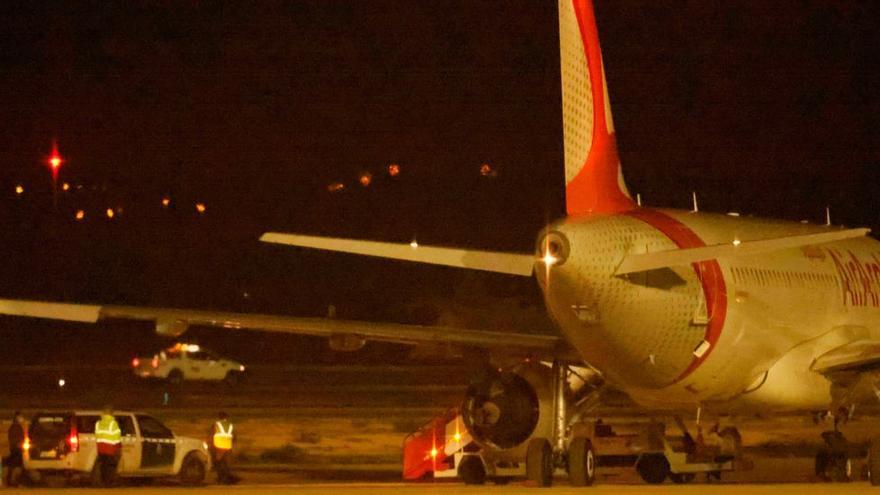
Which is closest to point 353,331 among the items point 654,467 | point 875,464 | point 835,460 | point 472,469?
point 472,469

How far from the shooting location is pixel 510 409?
80.2 ft

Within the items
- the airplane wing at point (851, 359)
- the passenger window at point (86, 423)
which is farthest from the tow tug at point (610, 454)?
the passenger window at point (86, 423)

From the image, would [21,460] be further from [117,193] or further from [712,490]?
[117,193]

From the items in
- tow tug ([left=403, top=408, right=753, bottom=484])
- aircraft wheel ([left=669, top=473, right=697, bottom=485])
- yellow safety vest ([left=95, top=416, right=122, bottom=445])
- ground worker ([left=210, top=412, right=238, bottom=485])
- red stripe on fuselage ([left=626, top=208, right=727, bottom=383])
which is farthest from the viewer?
ground worker ([left=210, top=412, right=238, bottom=485])

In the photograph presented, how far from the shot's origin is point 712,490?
62.3 feet

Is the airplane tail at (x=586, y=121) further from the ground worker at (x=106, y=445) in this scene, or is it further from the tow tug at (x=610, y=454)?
the ground worker at (x=106, y=445)

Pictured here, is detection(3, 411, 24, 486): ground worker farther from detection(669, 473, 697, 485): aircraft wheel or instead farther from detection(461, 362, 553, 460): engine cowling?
detection(669, 473, 697, 485): aircraft wheel

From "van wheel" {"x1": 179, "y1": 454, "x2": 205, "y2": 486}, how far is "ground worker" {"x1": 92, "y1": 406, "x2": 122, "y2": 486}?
1834 millimetres

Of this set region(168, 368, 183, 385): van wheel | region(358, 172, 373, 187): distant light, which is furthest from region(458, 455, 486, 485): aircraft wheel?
region(358, 172, 373, 187): distant light

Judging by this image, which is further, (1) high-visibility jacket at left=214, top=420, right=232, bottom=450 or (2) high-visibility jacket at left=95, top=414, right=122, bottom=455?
(1) high-visibility jacket at left=214, top=420, right=232, bottom=450

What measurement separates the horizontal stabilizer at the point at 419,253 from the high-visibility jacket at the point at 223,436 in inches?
304

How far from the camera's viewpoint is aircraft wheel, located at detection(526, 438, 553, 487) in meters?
22.5

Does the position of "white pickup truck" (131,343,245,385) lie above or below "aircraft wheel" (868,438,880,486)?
above

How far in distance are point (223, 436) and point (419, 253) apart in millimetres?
8885
